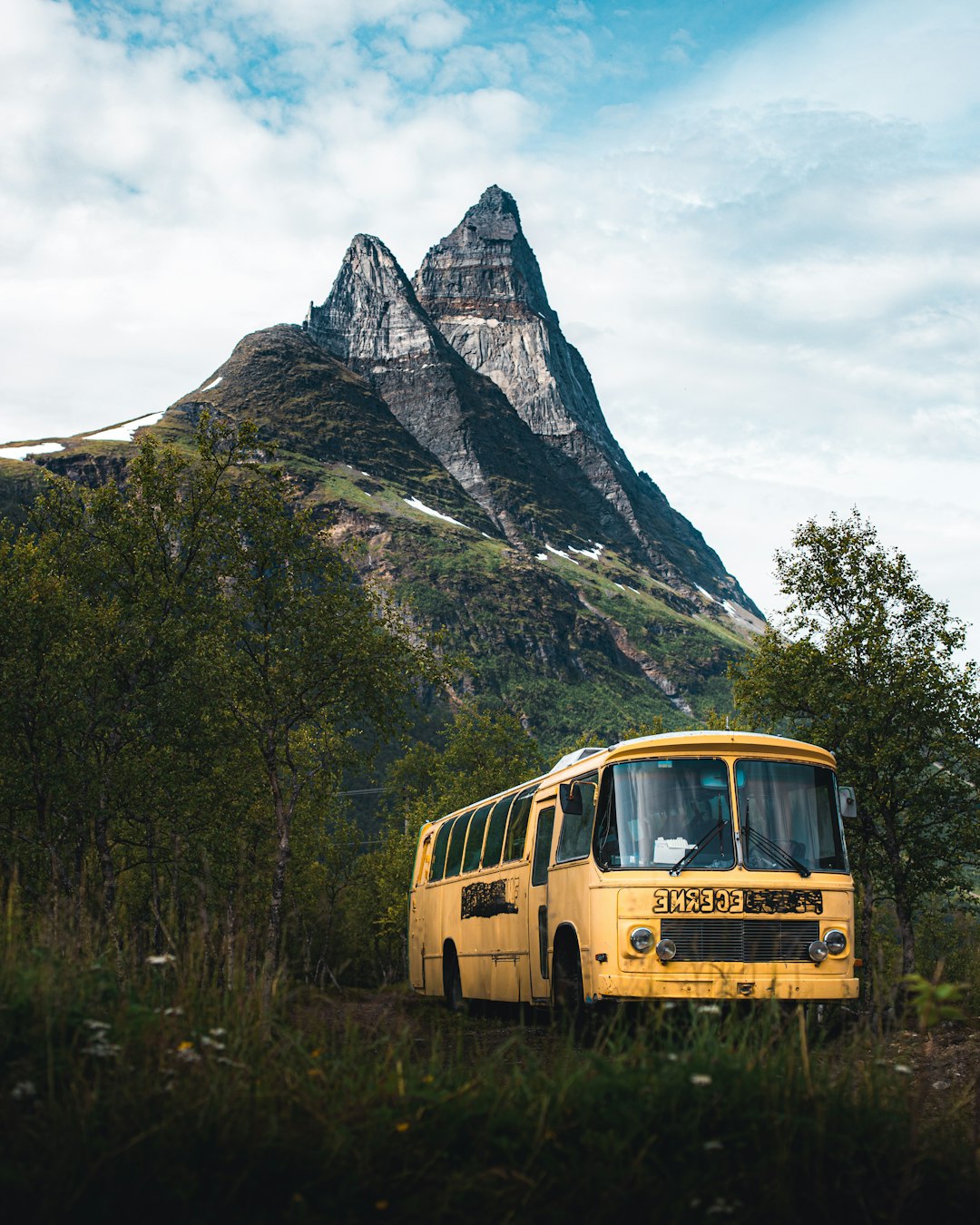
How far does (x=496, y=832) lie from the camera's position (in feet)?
57.7

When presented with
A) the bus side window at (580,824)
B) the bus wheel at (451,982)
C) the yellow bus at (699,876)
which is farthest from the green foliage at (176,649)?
the yellow bus at (699,876)

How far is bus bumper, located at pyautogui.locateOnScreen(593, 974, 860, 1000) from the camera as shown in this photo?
1145 centimetres

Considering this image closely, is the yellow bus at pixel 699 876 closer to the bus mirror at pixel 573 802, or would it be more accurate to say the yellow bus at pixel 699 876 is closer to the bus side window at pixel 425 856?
the bus mirror at pixel 573 802

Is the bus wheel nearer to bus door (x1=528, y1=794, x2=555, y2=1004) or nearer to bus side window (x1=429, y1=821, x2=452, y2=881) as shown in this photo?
bus side window (x1=429, y1=821, x2=452, y2=881)

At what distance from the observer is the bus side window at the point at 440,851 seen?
21.4m

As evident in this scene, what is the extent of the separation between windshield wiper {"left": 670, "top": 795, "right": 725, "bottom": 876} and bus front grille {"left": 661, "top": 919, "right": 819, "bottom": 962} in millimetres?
497

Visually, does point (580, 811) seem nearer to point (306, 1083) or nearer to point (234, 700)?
point (306, 1083)

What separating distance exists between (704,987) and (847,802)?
100 inches

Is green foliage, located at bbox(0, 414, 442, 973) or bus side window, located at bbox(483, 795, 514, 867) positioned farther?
green foliage, located at bbox(0, 414, 442, 973)

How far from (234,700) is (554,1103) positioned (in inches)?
884

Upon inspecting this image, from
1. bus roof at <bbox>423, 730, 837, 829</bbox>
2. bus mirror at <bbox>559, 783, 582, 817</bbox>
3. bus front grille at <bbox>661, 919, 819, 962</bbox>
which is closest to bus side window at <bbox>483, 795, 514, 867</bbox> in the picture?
bus mirror at <bbox>559, 783, 582, 817</bbox>

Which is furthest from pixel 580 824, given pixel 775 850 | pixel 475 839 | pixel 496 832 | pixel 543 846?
pixel 475 839

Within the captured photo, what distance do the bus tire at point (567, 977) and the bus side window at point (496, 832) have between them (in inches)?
140

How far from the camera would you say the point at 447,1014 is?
1897 cm
